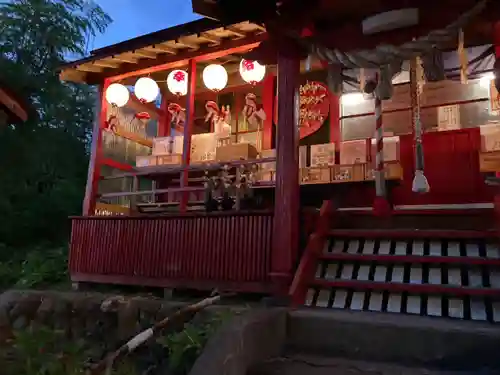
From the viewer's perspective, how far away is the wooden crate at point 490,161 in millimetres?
8127

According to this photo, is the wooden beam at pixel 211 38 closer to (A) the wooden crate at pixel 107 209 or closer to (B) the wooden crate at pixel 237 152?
(B) the wooden crate at pixel 237 152

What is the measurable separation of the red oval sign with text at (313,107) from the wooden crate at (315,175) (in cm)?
172

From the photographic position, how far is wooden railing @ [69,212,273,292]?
21.1 ft

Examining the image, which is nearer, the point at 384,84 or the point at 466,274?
the point at 466,274

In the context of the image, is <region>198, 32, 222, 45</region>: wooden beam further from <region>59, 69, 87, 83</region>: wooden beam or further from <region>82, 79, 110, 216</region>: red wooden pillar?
<region>59, 69, 87, 83</region>: wooden beam

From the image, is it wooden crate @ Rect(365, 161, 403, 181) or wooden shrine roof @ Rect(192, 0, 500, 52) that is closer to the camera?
wooden shrine roof @ Rect(192, 0, 500, 52)

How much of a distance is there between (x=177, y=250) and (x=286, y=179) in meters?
2.31

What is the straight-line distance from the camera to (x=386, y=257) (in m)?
5.40

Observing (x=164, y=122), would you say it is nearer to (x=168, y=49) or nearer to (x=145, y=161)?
(x=145, y=161)

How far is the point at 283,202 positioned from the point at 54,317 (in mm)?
3778

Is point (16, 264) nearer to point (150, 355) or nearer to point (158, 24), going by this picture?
point (150, 355)

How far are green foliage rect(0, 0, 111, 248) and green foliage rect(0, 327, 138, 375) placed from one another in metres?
8.15

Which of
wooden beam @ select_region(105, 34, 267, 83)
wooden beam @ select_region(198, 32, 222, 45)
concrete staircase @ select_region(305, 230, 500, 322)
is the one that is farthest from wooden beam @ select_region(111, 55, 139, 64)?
concrete staircase @ select_region(305, 230, 500, 322)

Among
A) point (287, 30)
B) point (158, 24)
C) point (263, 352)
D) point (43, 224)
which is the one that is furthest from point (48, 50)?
point (158, 24)
